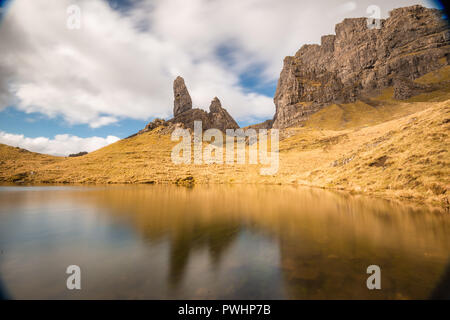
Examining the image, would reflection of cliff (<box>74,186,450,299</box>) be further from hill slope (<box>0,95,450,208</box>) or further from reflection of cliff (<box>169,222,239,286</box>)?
hill slope (<box>0,95,450,208</box>)

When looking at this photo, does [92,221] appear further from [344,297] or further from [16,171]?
[16,171]

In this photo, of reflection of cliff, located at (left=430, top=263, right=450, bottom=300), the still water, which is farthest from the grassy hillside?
reflection of cliff, located at (left=430, top=263, right=450, bottom=300)

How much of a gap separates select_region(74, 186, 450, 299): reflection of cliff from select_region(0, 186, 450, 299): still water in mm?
52

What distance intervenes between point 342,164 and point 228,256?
143 feet

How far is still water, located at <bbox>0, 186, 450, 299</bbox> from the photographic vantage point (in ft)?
21.5

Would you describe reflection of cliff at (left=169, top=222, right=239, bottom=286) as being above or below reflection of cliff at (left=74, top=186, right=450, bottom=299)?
below

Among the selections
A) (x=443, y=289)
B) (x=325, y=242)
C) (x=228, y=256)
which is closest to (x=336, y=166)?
(x=325, y=242)

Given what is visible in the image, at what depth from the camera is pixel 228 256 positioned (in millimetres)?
9625

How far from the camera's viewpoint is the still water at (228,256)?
6.55 meters

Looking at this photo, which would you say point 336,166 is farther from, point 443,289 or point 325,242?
point 443,289

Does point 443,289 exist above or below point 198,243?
above

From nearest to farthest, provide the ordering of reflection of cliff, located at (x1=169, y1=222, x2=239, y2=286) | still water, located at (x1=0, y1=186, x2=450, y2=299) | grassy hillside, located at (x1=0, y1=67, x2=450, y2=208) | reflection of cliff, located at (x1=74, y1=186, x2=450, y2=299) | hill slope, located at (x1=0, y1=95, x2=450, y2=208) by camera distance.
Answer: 1. still water, located at (x1=0, y1=186, x2=450, y2=299)
2. reflection of cliff, located at (x1=74, y1=186, x2=450, y2=299)
3. reflection of cliff, located at (x1=169, y1=222, x2=239, y2=286)
4. hill slope, located at (x1=0, y1=95, x2=450, y2=208)
5. grassy hillside, located at (x1=0, y1=67, x2=450, y2=208)
